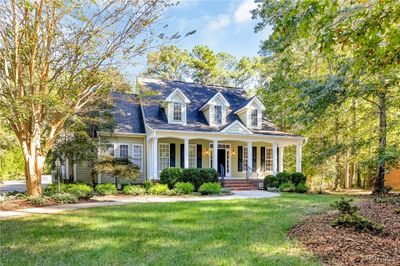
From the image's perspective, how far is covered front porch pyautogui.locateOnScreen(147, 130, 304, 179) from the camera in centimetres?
1792

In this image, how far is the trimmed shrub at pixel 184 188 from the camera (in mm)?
14922

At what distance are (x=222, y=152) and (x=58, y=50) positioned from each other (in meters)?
12.0

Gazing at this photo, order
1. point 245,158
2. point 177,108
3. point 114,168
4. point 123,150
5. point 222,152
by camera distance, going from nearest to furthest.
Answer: point 114,168
point 123,150
point 177,108
point 222,152
point 245,158

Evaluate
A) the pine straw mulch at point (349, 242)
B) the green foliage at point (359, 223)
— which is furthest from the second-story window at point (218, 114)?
the green foliage at point (359, 223)

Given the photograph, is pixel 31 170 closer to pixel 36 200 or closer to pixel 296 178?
pixel 36 200

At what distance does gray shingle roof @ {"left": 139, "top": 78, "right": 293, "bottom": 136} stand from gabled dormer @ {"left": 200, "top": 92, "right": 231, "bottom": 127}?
0.38 m

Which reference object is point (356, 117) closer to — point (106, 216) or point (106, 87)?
point (106, 87)

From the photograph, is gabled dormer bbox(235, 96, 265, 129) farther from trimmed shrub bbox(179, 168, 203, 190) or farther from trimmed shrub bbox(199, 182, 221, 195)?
trimmed shrub bbox(199, 182, 221, 195)

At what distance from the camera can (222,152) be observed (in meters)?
20.4

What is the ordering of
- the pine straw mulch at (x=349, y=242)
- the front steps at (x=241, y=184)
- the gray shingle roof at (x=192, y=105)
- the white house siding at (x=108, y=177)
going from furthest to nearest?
the gray shingle roof at (x=192, y=105) → the white house siding at (x=108, y=177) → the front steps at (x=241, y=184) → the pine straw mulch at (x=349, y=242)

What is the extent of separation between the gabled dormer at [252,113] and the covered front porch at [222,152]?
46.7 inches

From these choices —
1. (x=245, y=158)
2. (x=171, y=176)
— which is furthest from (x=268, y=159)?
(x=171, y=176)

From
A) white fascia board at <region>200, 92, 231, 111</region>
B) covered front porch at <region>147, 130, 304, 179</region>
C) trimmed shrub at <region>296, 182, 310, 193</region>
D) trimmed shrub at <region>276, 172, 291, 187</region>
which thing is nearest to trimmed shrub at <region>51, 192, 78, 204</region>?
covered front porch at <region>147, 130, 304, 179</region>

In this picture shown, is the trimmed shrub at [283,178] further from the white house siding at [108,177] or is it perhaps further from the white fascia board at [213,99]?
the white house siding at [108,177]
